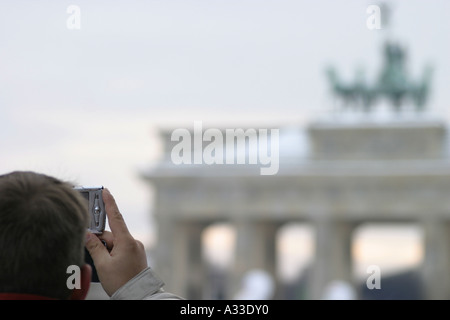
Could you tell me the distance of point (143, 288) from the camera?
2.70m

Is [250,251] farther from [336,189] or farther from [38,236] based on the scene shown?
[38,236]

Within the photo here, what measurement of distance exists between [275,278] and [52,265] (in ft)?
Result: 190

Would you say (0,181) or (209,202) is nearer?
(0,181)

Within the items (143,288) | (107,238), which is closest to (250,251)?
(107,238)

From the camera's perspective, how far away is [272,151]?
59.1 meters

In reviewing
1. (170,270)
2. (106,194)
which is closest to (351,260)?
(170,270)

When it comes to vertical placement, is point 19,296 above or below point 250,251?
above

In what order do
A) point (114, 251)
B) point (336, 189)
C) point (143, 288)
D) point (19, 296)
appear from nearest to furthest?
1. point (19, 296)
2. point (143, 288)
3. point (114, 251)
4. point (336, 189)

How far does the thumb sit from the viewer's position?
286cm

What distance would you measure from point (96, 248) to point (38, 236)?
43cm

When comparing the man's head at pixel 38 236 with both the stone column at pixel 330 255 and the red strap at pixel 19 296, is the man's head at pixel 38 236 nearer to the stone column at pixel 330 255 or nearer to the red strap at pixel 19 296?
the red strap at pixel 19 296
